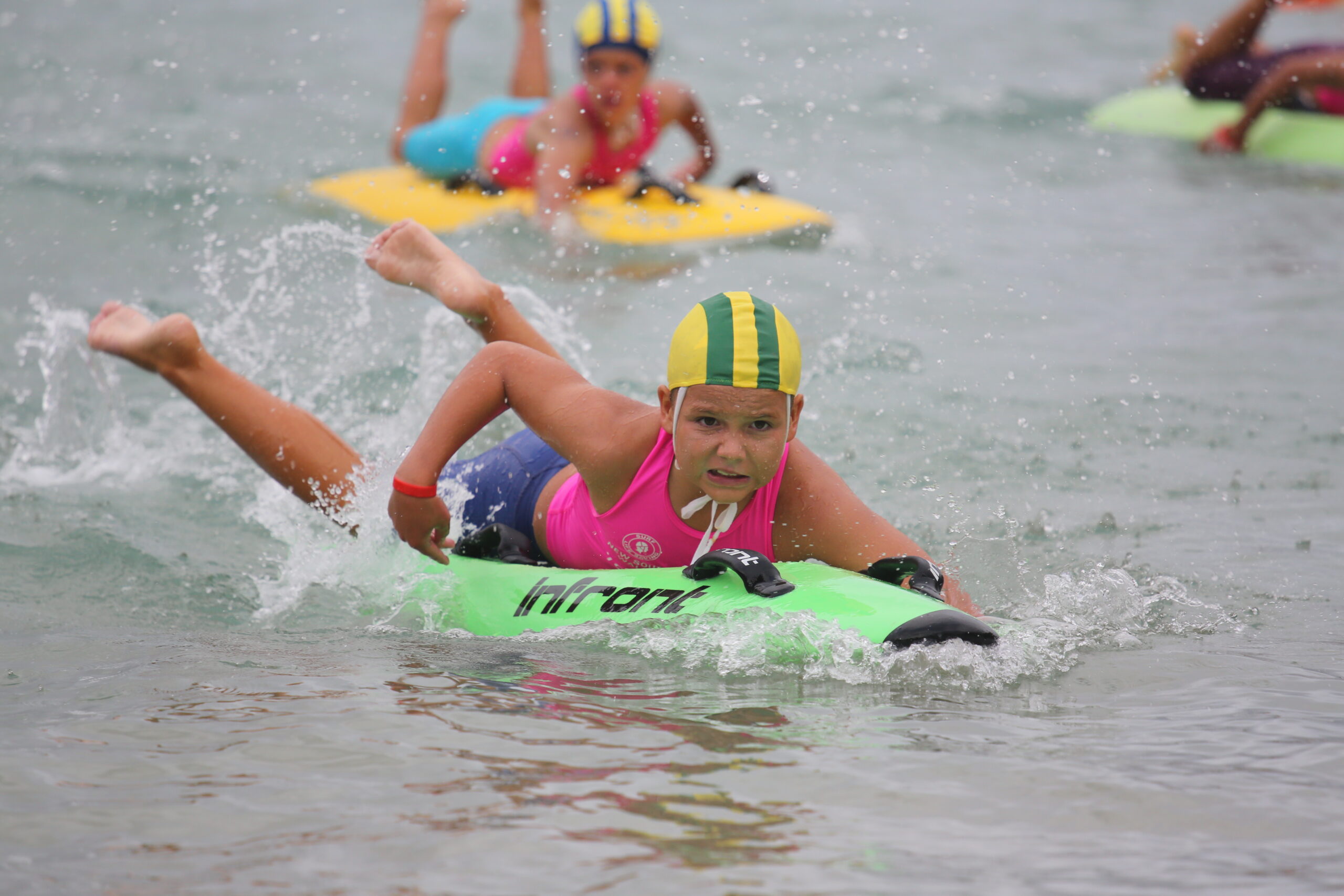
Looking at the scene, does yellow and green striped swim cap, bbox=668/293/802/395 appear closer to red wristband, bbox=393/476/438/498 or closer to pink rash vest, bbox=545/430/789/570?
pink rash vest, bbox=545/430/789/570

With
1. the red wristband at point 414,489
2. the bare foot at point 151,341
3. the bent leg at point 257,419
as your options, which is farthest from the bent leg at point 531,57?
the red wristband at point 414,489

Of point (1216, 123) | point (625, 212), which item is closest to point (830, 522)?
point (625, 212)

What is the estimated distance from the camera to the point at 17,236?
351 inches

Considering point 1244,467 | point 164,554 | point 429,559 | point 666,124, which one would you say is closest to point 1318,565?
point 1244,467

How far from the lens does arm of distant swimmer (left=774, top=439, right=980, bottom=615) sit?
3732 mm

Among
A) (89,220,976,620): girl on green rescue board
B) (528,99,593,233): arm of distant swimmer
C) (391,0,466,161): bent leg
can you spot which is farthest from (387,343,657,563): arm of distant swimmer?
(391,0,466,161): bent leg

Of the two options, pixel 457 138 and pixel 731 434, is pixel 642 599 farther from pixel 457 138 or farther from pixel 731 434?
pixel 457 138

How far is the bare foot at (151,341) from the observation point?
14.8 ft

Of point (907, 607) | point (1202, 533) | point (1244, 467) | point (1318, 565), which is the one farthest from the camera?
point (1244, 467)

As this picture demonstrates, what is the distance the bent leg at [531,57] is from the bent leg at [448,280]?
19.6 ft

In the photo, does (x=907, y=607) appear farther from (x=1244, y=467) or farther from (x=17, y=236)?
(x=17, y=236)

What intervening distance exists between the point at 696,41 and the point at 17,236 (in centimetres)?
942

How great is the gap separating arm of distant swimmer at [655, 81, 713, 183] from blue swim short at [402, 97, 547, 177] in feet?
2.81

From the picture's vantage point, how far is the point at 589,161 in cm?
901
